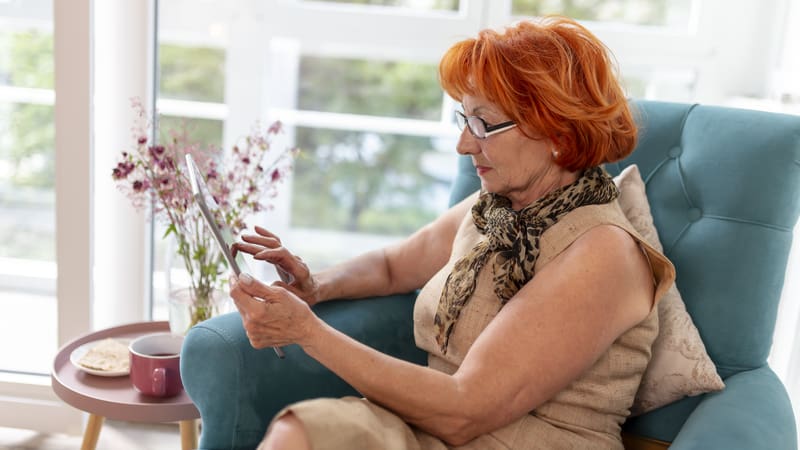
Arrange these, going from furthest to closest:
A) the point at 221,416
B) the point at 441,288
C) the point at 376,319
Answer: the point at 376,319 → the point at 441,288 → the point at 221,416

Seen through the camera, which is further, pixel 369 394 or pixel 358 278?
pixel 358 278

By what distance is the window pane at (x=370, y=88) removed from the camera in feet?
9.07

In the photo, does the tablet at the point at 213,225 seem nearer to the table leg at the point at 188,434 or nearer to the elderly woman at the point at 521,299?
the elderly woman at the point at 521,299

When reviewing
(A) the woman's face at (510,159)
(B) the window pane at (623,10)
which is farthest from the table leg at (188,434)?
(B) the window pane at (623,10)

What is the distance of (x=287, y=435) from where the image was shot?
116 cm

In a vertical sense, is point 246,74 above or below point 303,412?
above

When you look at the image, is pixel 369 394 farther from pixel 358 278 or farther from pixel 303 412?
pixel 358 278

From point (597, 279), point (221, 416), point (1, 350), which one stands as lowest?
point (1, 350)

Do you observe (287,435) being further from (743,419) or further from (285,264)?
(743,419)

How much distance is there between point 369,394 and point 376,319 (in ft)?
1.16

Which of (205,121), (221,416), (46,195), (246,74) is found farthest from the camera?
(205,121)

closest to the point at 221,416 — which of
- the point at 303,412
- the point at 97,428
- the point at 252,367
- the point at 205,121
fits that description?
the point at 252,367

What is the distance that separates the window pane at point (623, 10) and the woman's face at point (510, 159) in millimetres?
1206

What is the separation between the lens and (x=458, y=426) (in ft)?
4.14
